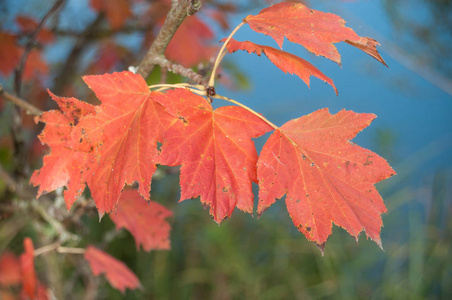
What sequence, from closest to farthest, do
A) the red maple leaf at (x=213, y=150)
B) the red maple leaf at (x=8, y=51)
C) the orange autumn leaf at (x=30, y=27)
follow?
the red maple leaf at (x=213, y=150), the red maple leaf at (x=8, y=51), the orange autumn leaf at (x=30, y=27)

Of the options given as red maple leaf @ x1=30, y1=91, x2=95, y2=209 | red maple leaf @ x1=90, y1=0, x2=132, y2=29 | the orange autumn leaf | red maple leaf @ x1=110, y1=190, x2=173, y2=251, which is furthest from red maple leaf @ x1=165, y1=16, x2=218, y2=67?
red maple leaf @ x1=30, y1=91, x2=95, y2=209

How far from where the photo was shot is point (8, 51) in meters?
0.95

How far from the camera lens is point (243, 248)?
5.18 ft

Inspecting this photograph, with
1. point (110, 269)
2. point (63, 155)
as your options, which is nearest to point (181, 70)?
point (63, 155)

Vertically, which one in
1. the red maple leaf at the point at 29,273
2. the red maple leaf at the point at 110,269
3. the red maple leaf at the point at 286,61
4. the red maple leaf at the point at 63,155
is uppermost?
the red maple leaf at the point at 286,61

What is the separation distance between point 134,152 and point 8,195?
702 millimetres

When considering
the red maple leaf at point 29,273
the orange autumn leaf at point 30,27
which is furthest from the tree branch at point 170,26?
the orange autumn leaf at point 30,27

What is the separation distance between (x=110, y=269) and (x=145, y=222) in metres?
0.13

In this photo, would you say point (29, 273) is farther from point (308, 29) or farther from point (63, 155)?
point (308, 29)

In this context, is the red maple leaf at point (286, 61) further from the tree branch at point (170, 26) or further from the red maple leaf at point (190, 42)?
the red maple leaf at point (190, 42)

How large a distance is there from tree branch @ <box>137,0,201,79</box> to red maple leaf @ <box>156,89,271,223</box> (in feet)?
0.29

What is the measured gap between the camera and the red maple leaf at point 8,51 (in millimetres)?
936

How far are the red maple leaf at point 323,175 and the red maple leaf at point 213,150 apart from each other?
19mm

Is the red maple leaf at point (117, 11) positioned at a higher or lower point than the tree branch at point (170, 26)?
lower
